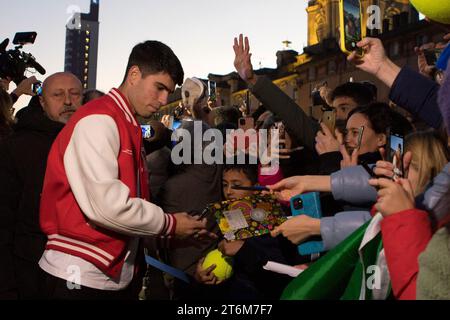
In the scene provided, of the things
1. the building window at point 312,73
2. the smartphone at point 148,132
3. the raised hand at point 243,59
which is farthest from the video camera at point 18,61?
the building window at point 312,73

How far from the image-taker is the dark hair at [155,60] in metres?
3.53

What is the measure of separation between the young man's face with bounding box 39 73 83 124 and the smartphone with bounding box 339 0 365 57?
7.95 feet

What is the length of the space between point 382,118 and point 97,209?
1.88 m

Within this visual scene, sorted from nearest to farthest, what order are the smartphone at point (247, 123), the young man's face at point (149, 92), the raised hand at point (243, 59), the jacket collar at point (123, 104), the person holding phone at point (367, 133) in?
the jacket collar at point (123, 104)
the young man's face at point (149, 92)
the person holding phone at point (367, 133)
the raised hand at point (243, 59)
the smartphone at point (247, 123)

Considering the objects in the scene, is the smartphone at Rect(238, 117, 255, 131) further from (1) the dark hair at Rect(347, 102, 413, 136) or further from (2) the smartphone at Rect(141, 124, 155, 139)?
(1) the dark hair at Rect(347, 102, 413, 136)

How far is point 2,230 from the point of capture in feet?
12.9

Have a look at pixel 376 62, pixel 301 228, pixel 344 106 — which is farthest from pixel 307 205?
pixel 344 106

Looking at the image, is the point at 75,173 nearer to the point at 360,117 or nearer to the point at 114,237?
the point at 114,237

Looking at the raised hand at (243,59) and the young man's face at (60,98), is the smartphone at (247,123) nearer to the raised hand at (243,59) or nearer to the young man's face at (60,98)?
→ the raised hand at (243,59)

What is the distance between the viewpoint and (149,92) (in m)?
3.51

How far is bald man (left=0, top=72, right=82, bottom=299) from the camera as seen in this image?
3850 millimetres

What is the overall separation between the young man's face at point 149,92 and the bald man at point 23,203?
0.92 meters

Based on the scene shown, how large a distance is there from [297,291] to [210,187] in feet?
8.71

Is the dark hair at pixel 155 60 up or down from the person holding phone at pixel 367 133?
up
